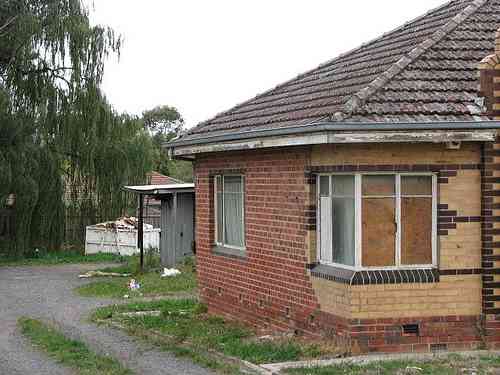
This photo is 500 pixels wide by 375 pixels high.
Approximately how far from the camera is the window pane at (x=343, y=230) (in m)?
11.0

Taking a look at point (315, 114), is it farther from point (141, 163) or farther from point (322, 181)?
point (141, 163)

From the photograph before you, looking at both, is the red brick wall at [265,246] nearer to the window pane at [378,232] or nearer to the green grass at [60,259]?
the window pane at [378,232]

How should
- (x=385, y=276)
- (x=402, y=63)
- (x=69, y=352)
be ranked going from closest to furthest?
(x=385, y=276) < (x=402, y=63) < (x=69, y=352)

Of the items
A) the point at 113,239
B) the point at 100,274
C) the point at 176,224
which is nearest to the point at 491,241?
the point at 176,224

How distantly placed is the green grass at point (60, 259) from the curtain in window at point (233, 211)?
54.9ft

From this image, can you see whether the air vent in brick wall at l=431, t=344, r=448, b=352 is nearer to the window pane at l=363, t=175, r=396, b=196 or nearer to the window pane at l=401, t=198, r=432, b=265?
the window pane at l=401, t=198, r=432, b=265

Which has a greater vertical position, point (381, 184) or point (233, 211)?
point (381, 184)

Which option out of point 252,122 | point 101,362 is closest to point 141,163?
point 252,122

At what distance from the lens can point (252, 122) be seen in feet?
45.4

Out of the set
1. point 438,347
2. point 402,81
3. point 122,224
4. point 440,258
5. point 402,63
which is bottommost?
point 438,347

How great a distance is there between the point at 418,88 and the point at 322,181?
5.65ft

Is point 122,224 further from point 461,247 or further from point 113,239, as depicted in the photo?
point 461,247

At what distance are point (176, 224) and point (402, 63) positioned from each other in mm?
14379

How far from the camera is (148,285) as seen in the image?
21797 mm
